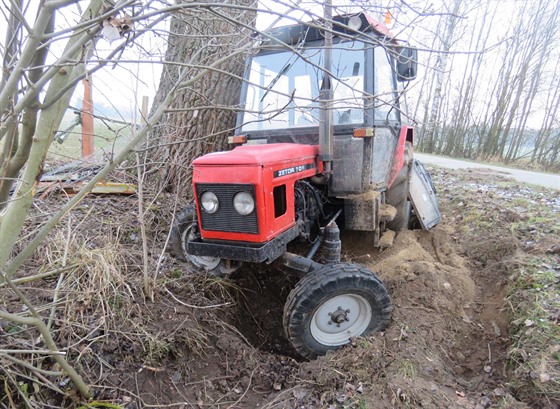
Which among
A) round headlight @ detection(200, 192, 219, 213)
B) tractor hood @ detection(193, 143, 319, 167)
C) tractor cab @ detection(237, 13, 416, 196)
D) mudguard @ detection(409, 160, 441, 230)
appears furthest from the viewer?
mudguard @ detection(409, 160, 441, 230)

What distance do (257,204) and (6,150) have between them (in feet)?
4.35

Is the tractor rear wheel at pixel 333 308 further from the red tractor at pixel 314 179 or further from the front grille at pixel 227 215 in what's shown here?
the front grille at pixel 227 215

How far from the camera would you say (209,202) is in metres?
2.47

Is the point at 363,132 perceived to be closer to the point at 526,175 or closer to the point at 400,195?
the point at 400,195

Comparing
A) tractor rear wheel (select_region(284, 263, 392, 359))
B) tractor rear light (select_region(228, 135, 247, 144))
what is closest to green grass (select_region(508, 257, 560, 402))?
tractor rear wheel (select_region(284, 263, 392, 359))

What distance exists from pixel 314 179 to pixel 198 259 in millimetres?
1193

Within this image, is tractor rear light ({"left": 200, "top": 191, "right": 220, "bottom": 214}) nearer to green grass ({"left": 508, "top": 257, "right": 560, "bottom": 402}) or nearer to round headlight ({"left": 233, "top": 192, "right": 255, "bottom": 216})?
round headlight ({"left": 233, "top": 192, "right": 255, "bottom": 216})

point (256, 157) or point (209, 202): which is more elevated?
point (256, 157)

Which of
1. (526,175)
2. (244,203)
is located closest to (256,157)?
(244,203)

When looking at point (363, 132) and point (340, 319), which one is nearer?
point (340, 319)

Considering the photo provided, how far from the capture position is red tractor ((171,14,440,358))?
2.38 metres

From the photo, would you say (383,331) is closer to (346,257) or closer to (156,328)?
(346,257)

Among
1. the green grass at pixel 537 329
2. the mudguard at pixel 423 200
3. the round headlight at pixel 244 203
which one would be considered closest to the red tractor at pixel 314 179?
the round headlight at pixel 244 203

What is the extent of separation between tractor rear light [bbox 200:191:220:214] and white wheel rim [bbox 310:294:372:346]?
988 millimetres
